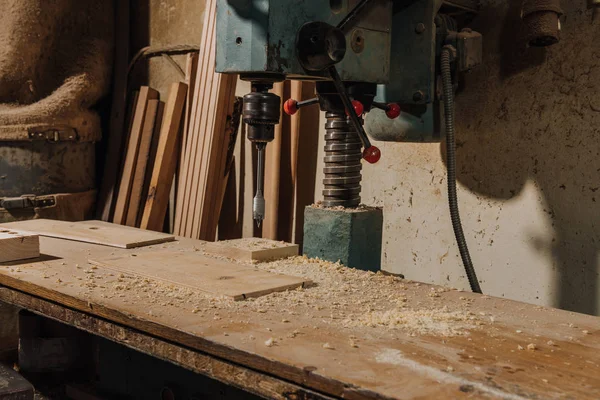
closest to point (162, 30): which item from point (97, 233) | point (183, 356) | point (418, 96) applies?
point (97, 233)

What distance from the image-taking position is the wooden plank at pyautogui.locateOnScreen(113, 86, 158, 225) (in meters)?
2.86

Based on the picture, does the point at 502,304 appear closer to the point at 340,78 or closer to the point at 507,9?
the point at 340,78

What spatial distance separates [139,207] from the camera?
2.84m

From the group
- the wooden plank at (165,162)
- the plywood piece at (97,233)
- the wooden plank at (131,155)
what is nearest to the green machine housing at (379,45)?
the plywood piece at (97,233)

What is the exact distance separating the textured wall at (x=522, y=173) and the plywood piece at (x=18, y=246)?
105 cm

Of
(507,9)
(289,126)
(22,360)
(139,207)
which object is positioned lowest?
(22,360)

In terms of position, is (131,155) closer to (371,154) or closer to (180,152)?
(180,152)

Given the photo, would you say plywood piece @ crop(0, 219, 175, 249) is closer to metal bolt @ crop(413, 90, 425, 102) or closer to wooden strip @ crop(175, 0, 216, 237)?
wooden strip @ crop(175, 0, 216, 237)

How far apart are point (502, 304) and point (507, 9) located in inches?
33.9

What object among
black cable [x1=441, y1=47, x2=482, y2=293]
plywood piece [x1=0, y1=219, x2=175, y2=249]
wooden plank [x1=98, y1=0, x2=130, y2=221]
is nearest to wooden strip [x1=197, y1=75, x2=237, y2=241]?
plywood piece [x1=0, y1=219, x2=175, y2=249]

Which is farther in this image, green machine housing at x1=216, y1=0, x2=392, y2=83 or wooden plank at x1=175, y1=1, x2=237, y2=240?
wooden plank at x1=175, y1=1, x2=237, y2=240

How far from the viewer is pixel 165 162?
8.93 feet

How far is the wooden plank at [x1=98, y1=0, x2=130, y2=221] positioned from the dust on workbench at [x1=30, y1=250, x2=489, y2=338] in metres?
1.62

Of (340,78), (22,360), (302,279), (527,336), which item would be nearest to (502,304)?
(527,336)
